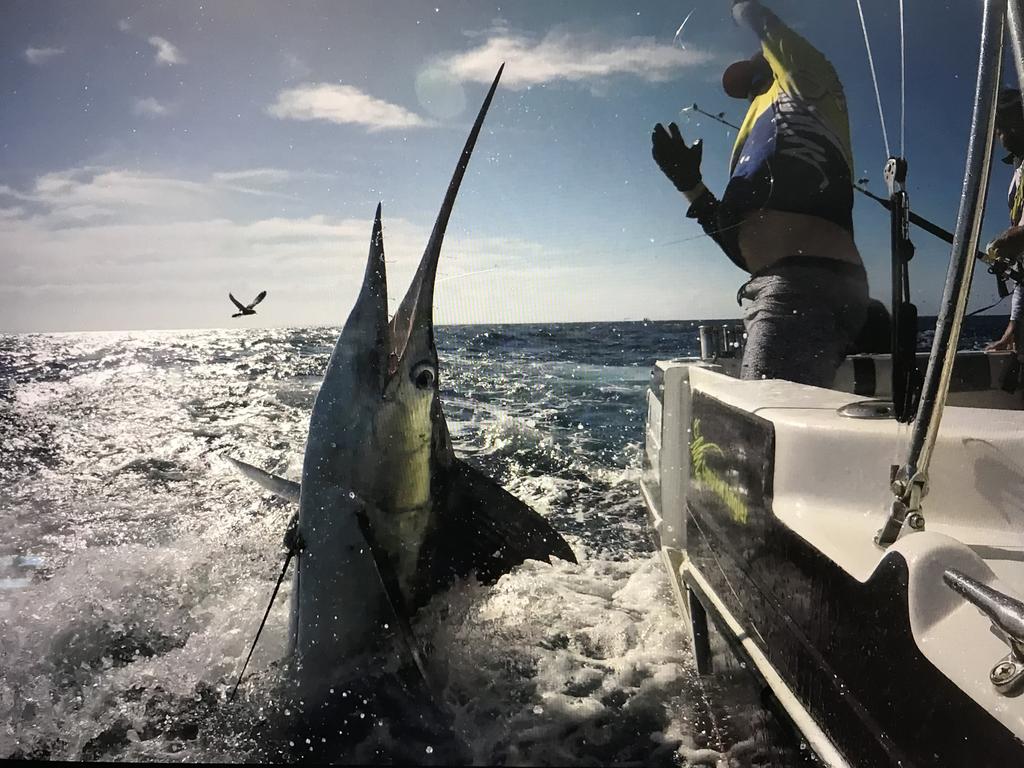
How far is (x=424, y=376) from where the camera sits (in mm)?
2205

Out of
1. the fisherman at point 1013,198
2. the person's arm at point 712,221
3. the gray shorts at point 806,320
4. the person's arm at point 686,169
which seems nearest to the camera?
the fisherman at point 1013,198

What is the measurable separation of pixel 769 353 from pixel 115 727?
129 inches

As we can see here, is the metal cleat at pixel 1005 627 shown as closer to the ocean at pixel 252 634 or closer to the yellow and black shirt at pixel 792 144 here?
the ocean at pixel 252 634

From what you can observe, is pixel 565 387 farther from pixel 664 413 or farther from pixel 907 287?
pixel 907 287

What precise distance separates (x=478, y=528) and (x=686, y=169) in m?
2.64

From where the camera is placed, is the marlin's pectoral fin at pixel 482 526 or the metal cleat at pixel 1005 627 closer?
the metal cleat at pixel 1005 627

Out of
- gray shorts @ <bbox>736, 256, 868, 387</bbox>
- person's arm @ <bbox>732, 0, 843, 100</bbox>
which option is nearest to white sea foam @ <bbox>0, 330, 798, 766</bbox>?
gray shorts @ <bbox>736, 256, 868, 387</bbox>

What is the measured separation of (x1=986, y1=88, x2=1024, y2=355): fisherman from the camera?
2741 mm

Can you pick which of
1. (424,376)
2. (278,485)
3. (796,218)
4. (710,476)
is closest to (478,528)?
(424,376)

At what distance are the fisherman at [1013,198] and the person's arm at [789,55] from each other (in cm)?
85

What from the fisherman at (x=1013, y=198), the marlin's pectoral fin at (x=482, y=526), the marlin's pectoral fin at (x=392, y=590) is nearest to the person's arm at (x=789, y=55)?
the fisherman at (x=1013, y=198)

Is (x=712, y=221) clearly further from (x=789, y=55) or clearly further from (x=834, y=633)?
(x=834, y=633)

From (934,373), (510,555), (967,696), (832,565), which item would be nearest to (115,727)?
(510,555)

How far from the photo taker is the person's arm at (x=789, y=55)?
3.40 meters
